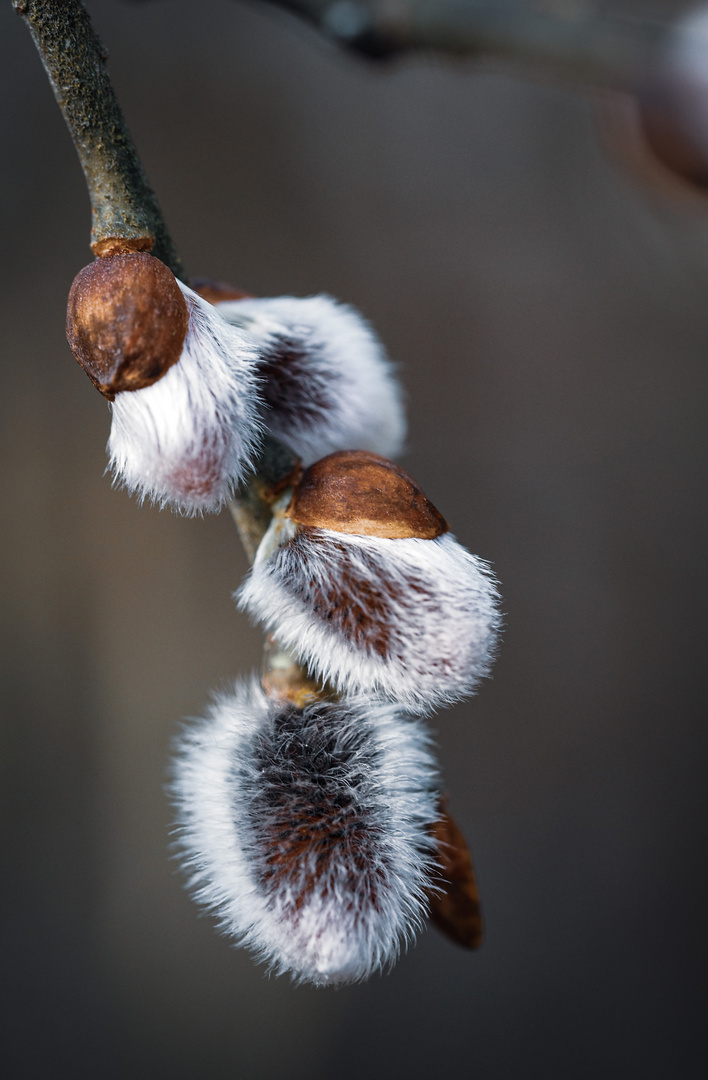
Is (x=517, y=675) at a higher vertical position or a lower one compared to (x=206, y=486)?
higher

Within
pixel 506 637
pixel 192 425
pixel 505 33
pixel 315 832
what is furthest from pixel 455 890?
pixel 506 637

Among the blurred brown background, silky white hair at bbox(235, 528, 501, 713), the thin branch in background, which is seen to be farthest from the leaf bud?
the blurred brown background

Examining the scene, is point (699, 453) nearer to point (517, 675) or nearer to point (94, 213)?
point (517, 675)

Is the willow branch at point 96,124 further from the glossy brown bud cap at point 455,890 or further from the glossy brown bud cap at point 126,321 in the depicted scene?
the glossy brown bud cap at point 455,890

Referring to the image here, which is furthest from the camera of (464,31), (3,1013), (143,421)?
(3,1013)

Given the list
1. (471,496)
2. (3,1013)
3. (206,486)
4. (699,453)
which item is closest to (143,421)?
(206,486)

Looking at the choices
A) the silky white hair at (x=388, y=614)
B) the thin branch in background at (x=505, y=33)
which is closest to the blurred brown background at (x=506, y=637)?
the thin branch in background at (x=505, y=33)
